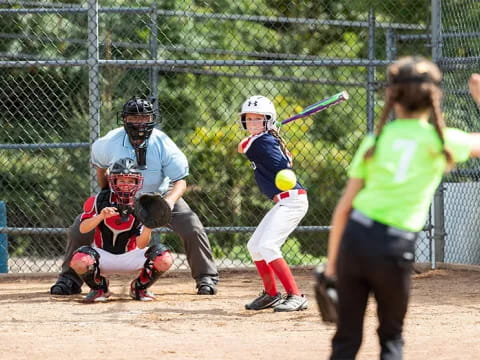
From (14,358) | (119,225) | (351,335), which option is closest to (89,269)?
(119,225)

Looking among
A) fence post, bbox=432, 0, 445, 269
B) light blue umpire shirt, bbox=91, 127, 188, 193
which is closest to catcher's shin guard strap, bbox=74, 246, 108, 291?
light blue umpire shirt, bbox=91, 127, 188, 193

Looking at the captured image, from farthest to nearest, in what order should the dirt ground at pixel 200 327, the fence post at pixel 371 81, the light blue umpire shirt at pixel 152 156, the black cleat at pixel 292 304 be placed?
the fence post at pixel 371 81 → the light blue umpire shirt at pixel 152 156 → the black cleat at pixel 292 304 → the dirt ground at pixel 200 327

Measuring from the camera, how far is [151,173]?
771cm

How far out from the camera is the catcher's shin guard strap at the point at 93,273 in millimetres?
7234

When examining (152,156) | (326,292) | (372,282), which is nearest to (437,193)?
(152,156)

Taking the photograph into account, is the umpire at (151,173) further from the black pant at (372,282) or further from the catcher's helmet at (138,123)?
the black pant at (372,282)

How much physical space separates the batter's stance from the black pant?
3031mm

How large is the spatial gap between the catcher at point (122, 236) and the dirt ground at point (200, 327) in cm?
20

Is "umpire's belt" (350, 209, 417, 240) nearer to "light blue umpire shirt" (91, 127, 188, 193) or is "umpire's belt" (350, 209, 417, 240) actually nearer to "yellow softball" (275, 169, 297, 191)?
"yellow softball" (275, 169, 297, 191)

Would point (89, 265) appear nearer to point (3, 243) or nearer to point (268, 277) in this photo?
point (268, 277)

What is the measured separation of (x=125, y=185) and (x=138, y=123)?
1.97ft

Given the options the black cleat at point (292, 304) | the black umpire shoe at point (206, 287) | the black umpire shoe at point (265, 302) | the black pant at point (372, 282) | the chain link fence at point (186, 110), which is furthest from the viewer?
the chain link fence at point (186, 110)

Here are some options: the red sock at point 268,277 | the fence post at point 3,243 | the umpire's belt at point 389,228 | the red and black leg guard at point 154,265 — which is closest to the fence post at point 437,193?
the red sock at point 268,277

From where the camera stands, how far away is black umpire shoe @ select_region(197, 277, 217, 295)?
7.82 metres
